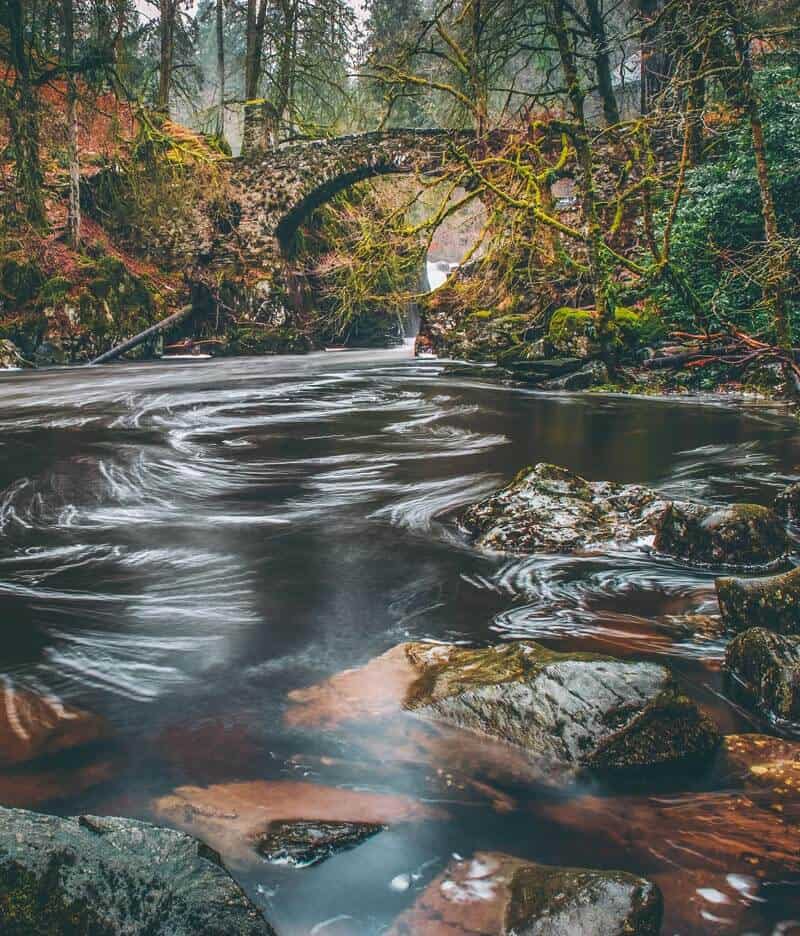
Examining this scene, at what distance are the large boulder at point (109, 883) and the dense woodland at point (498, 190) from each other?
24.4 ft

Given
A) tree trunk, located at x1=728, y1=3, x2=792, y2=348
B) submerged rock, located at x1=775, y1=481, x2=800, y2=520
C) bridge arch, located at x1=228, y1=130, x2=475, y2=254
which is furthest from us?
bridge arch, located at x1=228, y1=130, x2=475, y2=254

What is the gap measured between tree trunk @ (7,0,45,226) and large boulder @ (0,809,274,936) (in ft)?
34.1

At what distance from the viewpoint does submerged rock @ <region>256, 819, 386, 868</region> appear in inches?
68.6

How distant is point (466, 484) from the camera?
6.08m

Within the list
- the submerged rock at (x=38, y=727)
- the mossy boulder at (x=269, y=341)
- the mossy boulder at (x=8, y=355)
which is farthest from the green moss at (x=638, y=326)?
the mossy boulder at (x=8, y=355)

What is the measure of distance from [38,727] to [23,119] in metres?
9.89

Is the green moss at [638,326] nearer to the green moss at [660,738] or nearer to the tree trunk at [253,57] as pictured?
the green moss at [660,738]

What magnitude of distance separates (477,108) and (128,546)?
9443 millimetres

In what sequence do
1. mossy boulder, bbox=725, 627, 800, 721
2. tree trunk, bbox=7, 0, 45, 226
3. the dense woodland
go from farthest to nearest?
the dense woodland, tree trunk, bbox=7, 0, 45, 226, mossy boulder, bbox=725, 627, 800, 721

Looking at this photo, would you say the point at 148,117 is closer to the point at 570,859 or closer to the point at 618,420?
the point at 618,420

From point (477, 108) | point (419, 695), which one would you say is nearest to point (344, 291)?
point (477, 108)

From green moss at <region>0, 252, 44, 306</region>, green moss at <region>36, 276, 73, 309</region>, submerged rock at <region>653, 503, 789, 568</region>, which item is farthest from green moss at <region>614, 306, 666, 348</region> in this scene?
green moss at <region>0, 252, 44, 306</region>

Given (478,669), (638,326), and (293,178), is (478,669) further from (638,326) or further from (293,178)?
(293,178)

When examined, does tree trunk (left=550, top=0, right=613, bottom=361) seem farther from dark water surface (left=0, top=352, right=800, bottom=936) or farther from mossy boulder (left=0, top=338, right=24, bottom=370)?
mossy boulder (left=0, top=338, right=24, bottom=370)
